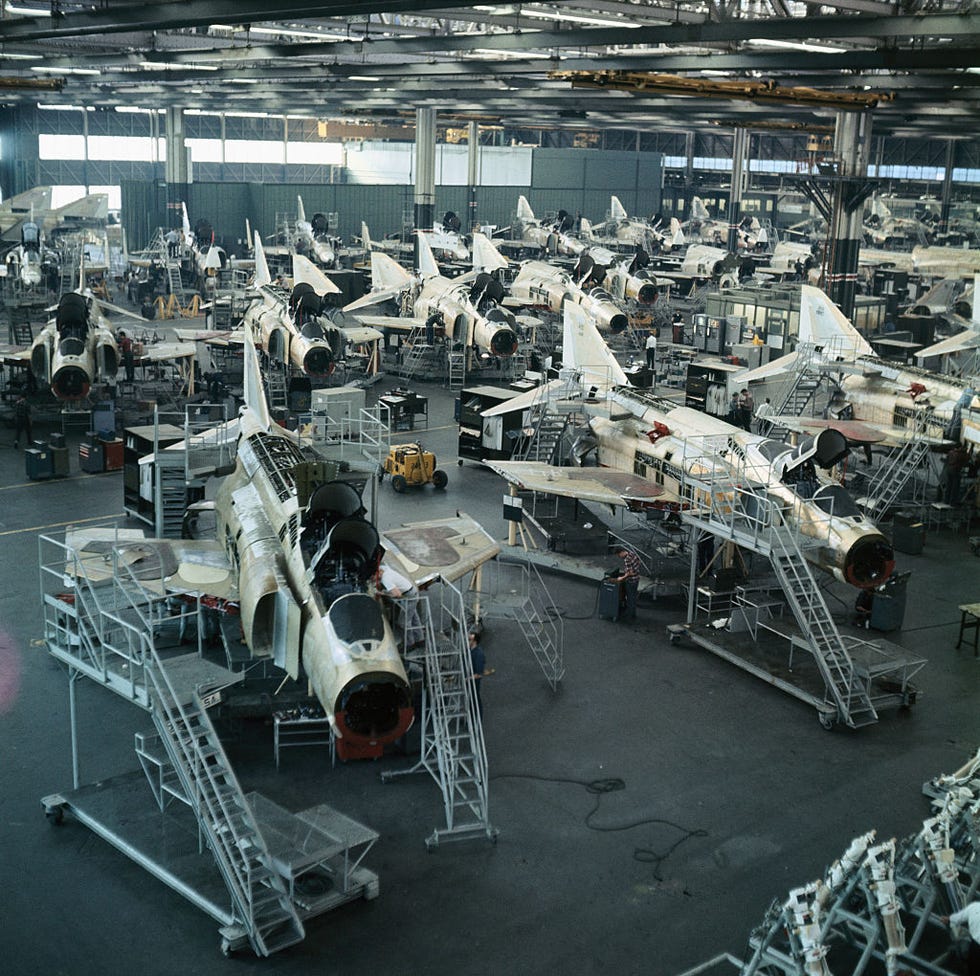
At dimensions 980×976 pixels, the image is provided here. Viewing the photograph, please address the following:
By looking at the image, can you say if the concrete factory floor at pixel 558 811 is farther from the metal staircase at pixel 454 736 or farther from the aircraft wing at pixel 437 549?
the aircraft wing at pixel 437 549

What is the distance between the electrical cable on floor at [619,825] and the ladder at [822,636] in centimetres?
528

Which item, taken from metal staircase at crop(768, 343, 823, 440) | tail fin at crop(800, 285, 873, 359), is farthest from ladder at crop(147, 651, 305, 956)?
tail fin at crop(800, 285, 873, 359)

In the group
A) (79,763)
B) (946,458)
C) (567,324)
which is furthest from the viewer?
(567,324)

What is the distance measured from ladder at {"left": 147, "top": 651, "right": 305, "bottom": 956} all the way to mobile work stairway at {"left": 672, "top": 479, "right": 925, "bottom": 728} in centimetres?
1171

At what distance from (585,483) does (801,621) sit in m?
8.62

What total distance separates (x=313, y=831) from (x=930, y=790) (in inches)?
430

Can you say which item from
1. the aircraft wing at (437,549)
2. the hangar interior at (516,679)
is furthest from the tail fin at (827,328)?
the aircraft wing at (437,549)

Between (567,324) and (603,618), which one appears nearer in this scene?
(603,618)

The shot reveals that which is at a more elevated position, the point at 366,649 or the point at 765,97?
the point at 765,97

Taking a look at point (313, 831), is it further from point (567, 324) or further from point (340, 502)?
point (567, 324)

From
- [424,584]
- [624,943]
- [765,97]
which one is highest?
[765,97]

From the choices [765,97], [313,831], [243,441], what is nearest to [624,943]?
[313,831]

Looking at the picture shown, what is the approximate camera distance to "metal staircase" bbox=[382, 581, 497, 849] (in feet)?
63.0

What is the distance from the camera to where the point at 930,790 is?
68.3 feet
